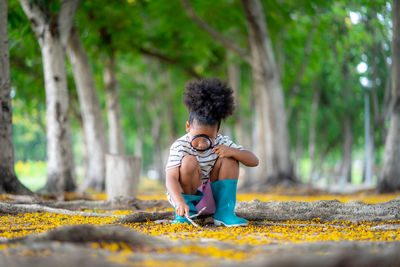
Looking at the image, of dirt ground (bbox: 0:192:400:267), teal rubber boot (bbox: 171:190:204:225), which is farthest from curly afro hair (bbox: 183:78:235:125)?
dirt ground (bbox: 0:192:400:267)

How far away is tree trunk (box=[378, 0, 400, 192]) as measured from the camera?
32.3 ft

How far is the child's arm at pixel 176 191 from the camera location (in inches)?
135

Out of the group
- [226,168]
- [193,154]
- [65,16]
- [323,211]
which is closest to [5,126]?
[65,16]

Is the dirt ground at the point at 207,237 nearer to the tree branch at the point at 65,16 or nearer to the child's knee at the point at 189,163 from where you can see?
the child's knee at the point at 189,163

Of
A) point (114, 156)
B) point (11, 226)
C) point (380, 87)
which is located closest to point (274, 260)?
point (11, 226)

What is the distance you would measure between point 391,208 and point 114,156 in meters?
4.68

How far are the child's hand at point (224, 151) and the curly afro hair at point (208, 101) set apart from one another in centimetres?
24

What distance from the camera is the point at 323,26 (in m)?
13.7

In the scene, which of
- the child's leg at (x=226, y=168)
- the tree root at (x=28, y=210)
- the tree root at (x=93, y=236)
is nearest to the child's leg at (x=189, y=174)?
the child's leg at (x=226, y=168)

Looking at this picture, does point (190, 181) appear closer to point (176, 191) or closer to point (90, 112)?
point (176, 191)

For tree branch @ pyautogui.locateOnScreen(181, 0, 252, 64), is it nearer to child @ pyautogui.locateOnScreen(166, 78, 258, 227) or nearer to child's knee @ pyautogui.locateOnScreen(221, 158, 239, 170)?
child @ pyautogui.locateOnScreen(166, 78, 258, 227)

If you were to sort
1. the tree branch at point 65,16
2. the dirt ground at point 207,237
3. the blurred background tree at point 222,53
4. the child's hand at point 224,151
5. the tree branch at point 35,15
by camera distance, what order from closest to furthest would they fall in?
the dirt ground at point 207,237 < the child's hand at point 224,151 < the tree branch at point 35,15 < the tree branch at point 65,16 < the blurred background tree at point 222,53

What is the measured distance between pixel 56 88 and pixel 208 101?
212 inches

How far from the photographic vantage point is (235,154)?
3812mm
